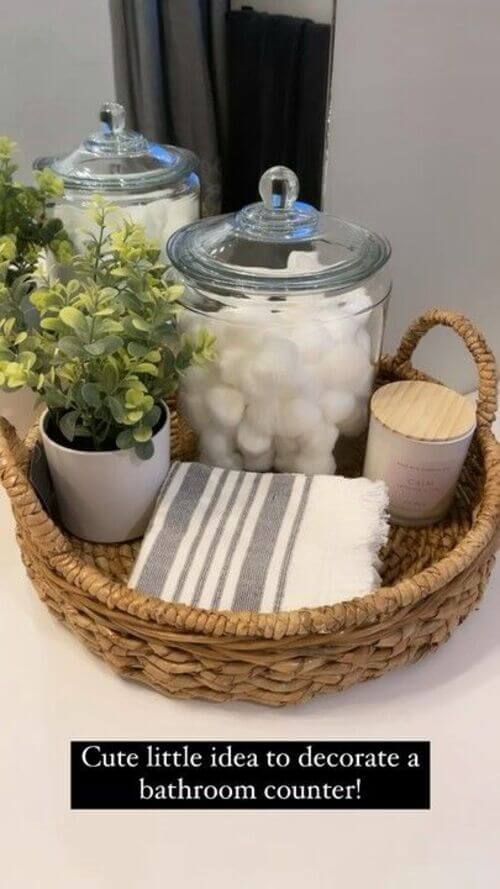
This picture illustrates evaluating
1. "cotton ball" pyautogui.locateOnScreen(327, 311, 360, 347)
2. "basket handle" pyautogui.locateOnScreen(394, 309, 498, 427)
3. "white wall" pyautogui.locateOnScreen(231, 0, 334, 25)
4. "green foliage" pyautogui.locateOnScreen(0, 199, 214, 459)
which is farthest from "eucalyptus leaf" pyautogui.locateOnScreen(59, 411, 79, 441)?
"white wall" pyautogui.locateOnScreen(231, 0, 334, 25)

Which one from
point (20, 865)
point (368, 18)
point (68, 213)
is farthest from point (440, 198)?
point (20, 865)

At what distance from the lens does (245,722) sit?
1.77 feet

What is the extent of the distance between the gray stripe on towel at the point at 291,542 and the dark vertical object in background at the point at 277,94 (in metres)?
0.36

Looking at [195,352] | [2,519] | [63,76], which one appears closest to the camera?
[195,352]

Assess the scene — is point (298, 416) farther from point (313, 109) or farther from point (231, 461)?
point (313, 109)

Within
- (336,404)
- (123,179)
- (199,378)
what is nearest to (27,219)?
(123,179)

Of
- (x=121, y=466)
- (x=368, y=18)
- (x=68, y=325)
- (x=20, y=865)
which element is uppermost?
(x=368, y=18)

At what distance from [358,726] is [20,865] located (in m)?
0.22

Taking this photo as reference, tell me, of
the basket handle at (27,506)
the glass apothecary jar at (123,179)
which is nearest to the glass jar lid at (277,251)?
the glass apothecary jar at (123,179)

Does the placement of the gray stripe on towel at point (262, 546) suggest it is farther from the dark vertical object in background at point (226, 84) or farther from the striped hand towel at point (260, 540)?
the dark vertical object in background at point (226, 84)

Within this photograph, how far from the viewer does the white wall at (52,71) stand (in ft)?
2.69

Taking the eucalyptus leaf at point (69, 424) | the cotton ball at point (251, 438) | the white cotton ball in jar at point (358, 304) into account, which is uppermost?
the white cotton ball in jar at point (358, 304)

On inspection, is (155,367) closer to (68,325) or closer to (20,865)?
(68,325)

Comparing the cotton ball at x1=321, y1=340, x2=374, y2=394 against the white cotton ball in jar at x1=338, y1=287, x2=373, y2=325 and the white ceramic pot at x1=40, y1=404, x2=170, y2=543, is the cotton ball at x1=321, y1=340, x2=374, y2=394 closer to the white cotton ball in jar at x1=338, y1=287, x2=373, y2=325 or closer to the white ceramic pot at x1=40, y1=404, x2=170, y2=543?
the white cotton ball in jar at x1=338, y1=287, x2=373, y2=325
